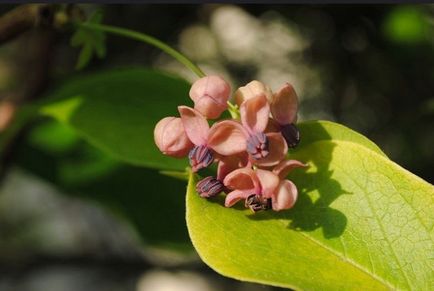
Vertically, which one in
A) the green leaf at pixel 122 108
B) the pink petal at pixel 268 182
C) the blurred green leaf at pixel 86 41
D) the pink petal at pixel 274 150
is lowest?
the green leaf at pixel 122 108

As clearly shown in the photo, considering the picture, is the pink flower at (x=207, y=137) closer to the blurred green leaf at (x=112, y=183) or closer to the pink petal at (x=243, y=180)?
the pink petal at (x=243, y=180)

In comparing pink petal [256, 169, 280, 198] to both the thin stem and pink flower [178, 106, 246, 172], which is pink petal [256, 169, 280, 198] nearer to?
pink flower [178, 106, 246, 172]

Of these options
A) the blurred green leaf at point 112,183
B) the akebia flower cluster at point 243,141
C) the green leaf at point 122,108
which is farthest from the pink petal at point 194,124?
the blurred green leaf at point 112,183

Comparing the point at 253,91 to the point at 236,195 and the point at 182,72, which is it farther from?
the point at 182,72

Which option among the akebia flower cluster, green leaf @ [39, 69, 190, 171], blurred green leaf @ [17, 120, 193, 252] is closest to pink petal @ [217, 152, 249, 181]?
the akebia flower cluster

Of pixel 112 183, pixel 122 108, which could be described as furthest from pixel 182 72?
pixel 122 108

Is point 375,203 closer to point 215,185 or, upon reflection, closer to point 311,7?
point 215,185

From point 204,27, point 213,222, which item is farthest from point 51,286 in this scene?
point 213,222
